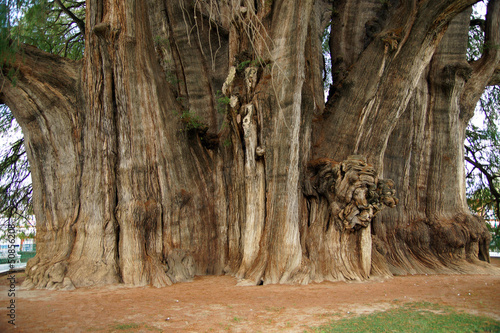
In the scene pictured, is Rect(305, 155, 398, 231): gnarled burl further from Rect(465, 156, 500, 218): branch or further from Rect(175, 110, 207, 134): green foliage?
Rect(465, 156, 500, 218): branch

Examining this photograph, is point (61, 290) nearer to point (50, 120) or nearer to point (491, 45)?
point (50, 120)

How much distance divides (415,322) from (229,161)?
4.62 metres

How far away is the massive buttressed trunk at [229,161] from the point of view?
20.3 ft

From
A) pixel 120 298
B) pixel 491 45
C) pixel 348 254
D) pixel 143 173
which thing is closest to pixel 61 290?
pixel 120 298

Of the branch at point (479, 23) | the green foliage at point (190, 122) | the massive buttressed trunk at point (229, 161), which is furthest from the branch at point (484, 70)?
the green foliage at point (190, 122)

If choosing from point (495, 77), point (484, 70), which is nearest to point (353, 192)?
point (484, 70)

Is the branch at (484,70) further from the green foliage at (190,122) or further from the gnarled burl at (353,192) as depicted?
the green foliage at (190,122)

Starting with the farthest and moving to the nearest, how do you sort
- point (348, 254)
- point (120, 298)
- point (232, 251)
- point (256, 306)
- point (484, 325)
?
point (232, 251) → point (348, 254) → point (120, 298) → point (256, 306) → point (484, 325)

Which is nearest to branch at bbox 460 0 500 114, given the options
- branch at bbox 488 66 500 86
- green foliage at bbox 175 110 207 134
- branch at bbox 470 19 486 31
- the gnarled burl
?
branch at bbox 488 66 500 86

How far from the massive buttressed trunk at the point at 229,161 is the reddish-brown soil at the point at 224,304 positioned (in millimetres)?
506

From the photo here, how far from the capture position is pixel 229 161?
294 inches

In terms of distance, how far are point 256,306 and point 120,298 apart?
1795 millimetres

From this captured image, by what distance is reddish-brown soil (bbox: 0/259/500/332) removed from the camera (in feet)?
11.9

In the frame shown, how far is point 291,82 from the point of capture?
21.3 feet
